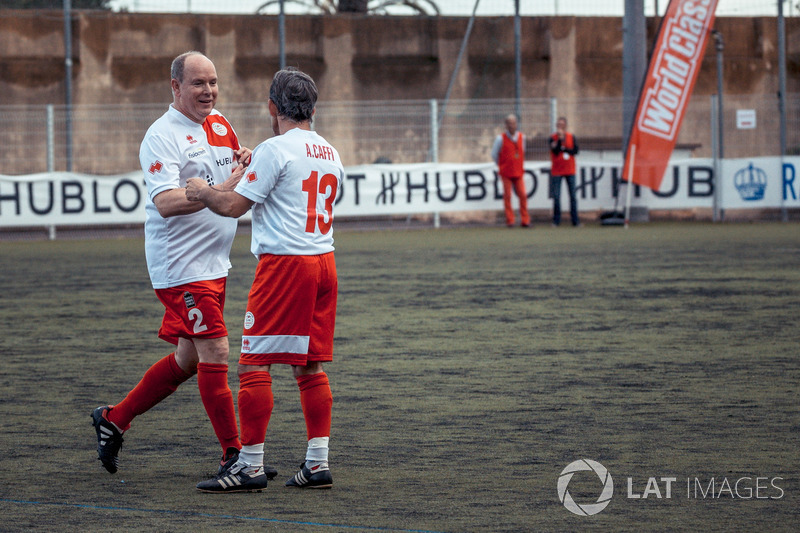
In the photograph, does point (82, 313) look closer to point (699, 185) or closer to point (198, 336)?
point (198, 336)

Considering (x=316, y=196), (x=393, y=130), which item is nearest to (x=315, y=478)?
(x=316, y=196)

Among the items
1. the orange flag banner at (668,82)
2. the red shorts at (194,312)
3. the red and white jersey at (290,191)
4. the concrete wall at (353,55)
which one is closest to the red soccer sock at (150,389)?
the red shorts at (194,312)

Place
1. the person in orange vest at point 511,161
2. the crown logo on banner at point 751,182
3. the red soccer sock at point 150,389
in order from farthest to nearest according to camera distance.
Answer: the crown logo on banner at point 751,182, the person in orange vest at point 511,161, the red soccer sock at point 150,389

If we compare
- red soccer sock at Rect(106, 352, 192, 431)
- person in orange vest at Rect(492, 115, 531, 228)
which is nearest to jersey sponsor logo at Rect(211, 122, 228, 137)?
red soccer sock at Rect(106, 352, 192, 431)

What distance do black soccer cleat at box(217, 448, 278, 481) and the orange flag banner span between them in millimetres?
16440

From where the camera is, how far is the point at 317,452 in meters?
4.38

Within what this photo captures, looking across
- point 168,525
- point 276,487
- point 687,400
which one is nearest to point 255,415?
point 276,487

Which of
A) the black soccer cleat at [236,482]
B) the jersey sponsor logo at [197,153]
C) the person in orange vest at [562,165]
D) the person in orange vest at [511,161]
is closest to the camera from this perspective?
the black soccer cleat at [236,482]

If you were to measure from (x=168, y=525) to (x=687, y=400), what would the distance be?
9.43ft

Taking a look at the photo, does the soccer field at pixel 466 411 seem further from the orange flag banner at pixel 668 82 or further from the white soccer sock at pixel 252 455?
the orange flag banner at pixel 668 82

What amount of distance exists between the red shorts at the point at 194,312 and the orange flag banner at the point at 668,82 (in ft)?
53.4

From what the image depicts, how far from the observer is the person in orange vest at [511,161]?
67.6 ft

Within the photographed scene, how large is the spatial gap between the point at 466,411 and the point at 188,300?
1.62 meters

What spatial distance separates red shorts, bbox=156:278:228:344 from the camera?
466 centimetres
